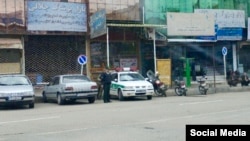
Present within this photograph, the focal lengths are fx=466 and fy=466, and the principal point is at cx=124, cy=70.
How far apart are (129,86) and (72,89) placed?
292 cm

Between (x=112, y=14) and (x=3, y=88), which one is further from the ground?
(x=112, y=14)

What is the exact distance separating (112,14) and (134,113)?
14563 millimetres

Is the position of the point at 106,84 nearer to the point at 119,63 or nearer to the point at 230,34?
the point at 119,63

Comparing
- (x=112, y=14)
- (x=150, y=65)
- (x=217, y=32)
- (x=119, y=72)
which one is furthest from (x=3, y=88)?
(x=217, y=32)

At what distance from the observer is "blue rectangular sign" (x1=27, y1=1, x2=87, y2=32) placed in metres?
25.5

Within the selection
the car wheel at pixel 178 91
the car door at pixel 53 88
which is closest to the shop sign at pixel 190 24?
the car wheel at pixel 178 91

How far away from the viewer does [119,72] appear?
23406mm

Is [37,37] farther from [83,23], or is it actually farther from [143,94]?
[143,94]

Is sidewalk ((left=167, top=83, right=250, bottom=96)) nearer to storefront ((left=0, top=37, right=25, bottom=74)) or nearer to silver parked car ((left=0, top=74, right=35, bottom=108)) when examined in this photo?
storefront ((left=0, top=37, right=25, bottom=74))

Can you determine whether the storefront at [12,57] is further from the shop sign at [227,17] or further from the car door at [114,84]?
the shop sign at [227,17]

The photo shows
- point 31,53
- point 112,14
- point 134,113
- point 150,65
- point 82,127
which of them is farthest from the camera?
point 150,65

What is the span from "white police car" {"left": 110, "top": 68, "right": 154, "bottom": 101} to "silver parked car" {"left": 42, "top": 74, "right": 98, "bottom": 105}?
5.14 ft

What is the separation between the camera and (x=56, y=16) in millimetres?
26312

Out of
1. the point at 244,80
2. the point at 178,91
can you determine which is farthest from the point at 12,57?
the point at 244,80
